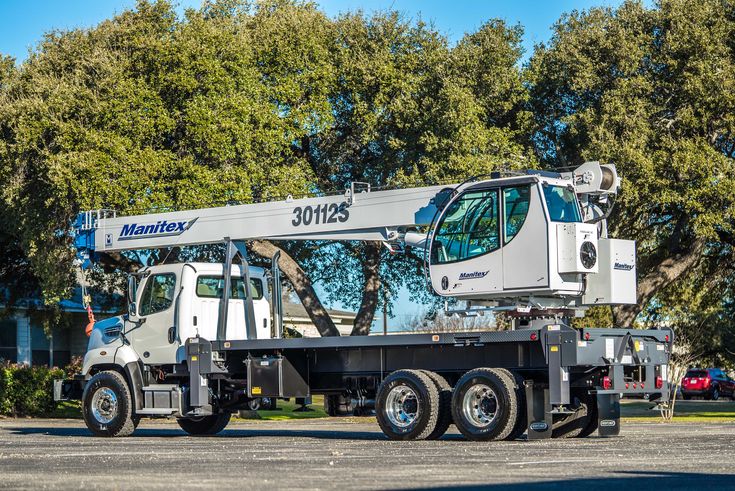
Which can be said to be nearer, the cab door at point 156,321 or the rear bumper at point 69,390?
the cab door at point 156,321

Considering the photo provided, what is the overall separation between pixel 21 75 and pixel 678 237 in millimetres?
18079

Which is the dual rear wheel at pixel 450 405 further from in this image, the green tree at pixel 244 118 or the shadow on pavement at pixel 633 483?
the green tree at pixel 244 118

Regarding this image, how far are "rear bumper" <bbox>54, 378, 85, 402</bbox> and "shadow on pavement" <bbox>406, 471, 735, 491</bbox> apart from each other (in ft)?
41.5

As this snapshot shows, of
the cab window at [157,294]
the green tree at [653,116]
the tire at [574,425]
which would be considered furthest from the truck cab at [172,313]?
the green tree at [653,116]

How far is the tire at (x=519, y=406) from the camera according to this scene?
54.3 feet

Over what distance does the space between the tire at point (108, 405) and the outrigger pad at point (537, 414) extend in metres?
7.18

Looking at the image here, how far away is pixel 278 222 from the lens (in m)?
20.3

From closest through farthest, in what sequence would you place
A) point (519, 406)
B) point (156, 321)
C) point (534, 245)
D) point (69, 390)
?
point (519, 406) < point (534, 245) < point (156, 321) < point (69, 390)

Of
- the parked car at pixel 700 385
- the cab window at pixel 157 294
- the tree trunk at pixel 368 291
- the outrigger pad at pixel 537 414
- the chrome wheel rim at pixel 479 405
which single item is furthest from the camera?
the parked car at pixel 700 385

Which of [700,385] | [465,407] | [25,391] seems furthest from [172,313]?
[700,385]

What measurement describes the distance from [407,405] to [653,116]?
15051mm

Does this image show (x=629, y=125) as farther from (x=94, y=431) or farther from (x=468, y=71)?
(x=94, y=431)

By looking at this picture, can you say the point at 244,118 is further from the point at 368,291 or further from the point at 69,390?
the point at 69,390

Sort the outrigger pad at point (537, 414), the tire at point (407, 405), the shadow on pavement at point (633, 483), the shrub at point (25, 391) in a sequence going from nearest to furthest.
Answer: the shadow on pavement at point (633, 483) < the outrigger pad at point (537, 414) < the tire at point (407, 405) < the shrub at point (25, 391)
